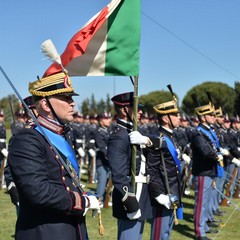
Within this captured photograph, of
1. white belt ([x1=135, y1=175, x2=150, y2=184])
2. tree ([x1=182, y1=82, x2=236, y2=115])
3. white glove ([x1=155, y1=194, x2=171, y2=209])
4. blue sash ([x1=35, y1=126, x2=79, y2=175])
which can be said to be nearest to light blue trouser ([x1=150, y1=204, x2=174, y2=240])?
white glove ([x1=155, y1=194, x2=171, y2=209])

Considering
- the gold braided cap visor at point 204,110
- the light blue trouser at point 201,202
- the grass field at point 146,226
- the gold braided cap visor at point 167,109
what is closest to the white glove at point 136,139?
the gold braided cap visor at point 167,109

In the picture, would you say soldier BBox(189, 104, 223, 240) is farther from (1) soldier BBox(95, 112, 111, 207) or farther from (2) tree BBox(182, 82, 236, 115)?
(2) tree BBox(182, 82, 236, 115)

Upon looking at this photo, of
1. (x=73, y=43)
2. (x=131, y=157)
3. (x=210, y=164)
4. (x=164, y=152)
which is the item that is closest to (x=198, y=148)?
(x=210, y=164)

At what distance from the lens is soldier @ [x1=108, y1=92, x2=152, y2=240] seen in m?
4.17

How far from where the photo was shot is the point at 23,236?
291 cm

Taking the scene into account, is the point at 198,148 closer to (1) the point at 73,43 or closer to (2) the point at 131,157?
(2) the point at 131,157

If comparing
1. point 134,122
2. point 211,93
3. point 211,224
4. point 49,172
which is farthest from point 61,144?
point 211,93

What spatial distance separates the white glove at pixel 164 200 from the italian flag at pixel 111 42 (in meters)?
1.46

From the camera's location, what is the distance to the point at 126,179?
4254 mm

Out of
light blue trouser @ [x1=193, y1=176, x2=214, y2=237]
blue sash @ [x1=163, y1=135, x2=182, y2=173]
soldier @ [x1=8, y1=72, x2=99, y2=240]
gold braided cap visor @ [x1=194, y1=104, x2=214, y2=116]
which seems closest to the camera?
soldier @ [x1=8, y1=72, x2=99, y2=240]

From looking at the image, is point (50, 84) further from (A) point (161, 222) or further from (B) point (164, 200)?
(A) point (161, 222)

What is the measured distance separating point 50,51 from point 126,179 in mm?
1555

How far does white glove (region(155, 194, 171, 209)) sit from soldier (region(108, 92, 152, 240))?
0.26 m

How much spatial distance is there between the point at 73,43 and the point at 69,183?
1.59 m
